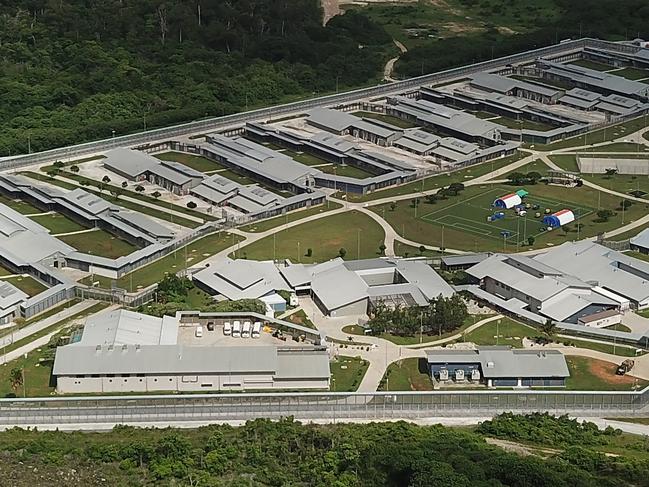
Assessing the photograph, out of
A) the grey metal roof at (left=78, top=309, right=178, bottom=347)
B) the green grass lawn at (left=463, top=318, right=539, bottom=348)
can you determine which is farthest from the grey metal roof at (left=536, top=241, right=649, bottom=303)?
the grey metal roof at (left=78, top=309, right=178, bottom=347)

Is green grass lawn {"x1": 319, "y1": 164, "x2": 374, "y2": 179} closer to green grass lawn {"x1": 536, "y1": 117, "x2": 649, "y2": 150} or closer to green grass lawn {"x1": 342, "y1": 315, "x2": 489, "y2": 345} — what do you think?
green grass lawn {"x1": 536, "y1": 117, "x2": 649, "y2": 150}

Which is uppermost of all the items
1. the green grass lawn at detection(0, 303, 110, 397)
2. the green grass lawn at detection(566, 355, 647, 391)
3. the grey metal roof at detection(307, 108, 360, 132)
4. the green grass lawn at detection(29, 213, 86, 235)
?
the grey metal roof at detection(307, 108, 360, 132)

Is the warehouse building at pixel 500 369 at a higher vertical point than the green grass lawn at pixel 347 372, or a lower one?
higher

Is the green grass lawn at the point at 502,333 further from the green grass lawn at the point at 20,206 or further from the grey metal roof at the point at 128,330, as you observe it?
the green grass lawn at the point at 20,206

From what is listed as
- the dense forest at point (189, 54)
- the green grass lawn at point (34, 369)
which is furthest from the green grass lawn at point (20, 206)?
the green grass lawn at point (34, 369)

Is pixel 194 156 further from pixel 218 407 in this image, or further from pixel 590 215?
pixel 218 407

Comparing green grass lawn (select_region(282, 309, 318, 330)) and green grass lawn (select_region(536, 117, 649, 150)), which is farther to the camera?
green grass lawn (select_region(536, 117, 649, 150))
